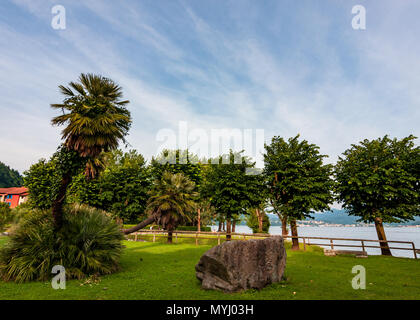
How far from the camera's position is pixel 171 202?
2261 centimetres

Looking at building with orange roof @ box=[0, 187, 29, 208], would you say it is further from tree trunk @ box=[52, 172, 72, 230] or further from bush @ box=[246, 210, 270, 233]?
tree trunk @ box=[52, 172, 72, 230]

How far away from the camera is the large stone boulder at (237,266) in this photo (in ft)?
25.0

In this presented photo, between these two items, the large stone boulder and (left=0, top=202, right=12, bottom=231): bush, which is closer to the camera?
the large stone boulder

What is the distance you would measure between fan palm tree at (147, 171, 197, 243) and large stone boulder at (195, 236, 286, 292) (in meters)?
14.6

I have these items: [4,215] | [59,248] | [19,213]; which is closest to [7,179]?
[4,215]

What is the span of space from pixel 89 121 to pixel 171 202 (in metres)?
13.5

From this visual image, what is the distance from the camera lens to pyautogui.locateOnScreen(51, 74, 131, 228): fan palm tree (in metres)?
10.9

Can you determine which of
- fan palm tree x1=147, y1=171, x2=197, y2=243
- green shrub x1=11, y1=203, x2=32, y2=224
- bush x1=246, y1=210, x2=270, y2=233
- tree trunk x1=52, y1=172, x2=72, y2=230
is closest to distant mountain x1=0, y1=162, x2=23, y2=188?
green shrub x1=11, y1=203, x2=32, y2=224

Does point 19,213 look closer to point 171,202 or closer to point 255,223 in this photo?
point 171,202

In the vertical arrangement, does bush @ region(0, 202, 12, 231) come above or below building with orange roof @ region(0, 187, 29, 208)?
below

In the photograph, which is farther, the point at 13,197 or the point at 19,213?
the point at 13,197

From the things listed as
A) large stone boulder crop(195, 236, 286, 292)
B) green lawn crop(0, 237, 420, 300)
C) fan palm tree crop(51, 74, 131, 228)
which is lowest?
green lawn crop(0, 237, 420, 300)

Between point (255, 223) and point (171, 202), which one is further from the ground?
point (171, 202)
